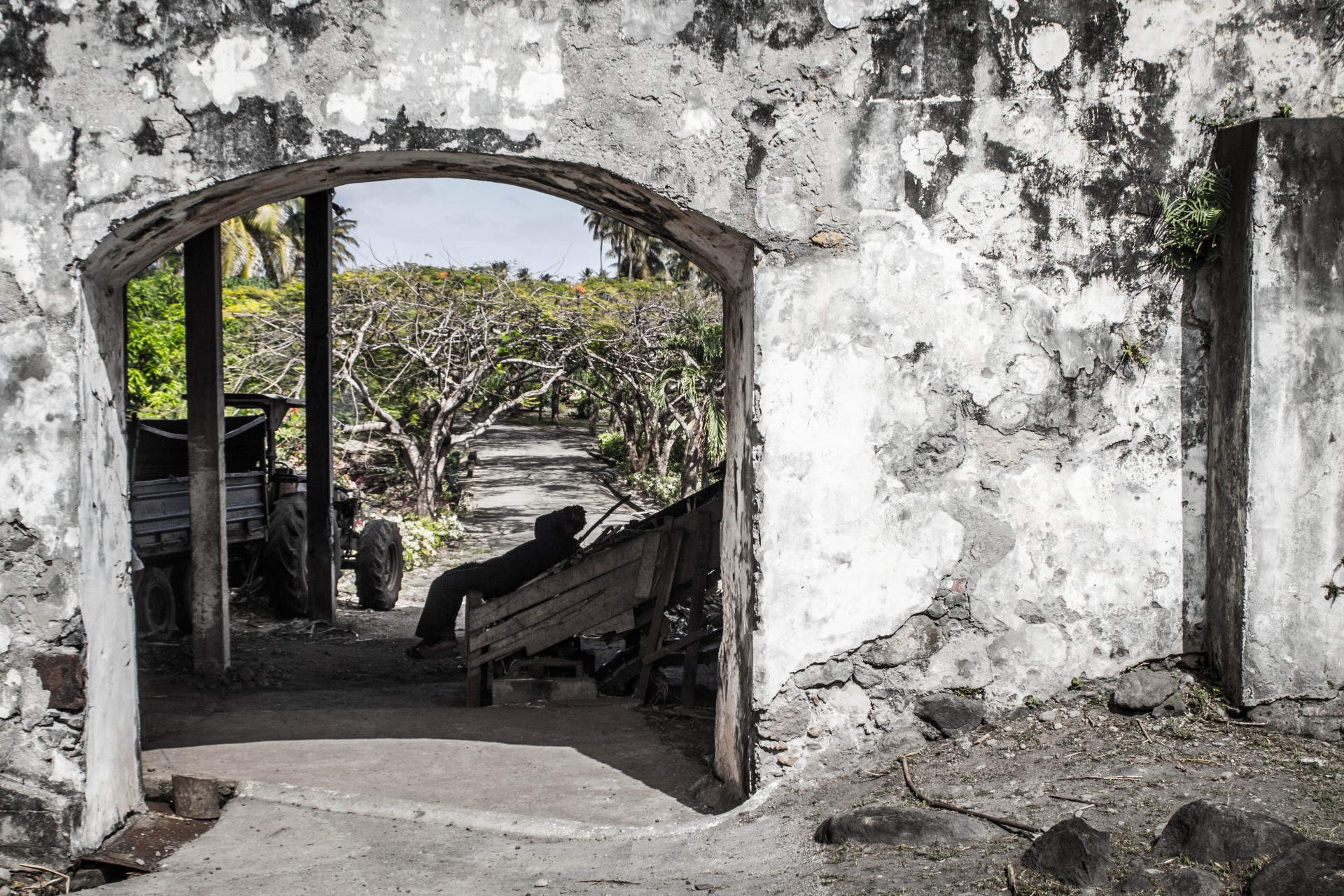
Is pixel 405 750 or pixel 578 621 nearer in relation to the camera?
pixel 405 750

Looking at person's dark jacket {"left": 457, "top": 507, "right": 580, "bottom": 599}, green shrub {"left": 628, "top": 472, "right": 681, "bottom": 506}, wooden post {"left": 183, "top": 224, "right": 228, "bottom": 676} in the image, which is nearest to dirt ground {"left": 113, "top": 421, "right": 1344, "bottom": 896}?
person's dark jacket {"left": 457, "top": 507, "right": 580, "bottom": 599}

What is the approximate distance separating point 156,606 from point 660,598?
15.8 ft

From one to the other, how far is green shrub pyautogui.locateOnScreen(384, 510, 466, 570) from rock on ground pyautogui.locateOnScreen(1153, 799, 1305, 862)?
9717 millimetres

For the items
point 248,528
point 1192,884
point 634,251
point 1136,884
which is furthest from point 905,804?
point 634,251

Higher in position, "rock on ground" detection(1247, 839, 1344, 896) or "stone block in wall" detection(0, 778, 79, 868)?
"rock on ground" detection(1247, 839, 1344, 896)

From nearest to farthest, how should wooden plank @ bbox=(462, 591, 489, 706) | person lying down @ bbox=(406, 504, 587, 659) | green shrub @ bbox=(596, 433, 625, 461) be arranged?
1. wooden plank @ bbox=(462, 591, 489, 706)
2. person lying down @ bbox=(406, 504, 587, 659)
3. green shrub @ bbox=(596, 433, 625, 461)

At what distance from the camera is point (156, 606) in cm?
794

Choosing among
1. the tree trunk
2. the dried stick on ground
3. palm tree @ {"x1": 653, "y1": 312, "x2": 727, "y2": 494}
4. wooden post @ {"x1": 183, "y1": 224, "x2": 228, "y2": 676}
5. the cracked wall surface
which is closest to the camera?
the dried stick on ground

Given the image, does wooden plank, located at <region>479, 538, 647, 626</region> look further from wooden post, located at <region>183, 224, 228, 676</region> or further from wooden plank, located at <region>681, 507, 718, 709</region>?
wooden post, located at <region>183, 224, 228, 676</region>

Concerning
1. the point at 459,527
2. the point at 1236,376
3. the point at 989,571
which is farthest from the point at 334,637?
the point at 1236,376

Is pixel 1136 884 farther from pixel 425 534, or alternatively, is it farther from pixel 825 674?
pixel 425 534

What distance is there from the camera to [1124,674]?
11.6 feet

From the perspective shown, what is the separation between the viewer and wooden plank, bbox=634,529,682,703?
17.9ft

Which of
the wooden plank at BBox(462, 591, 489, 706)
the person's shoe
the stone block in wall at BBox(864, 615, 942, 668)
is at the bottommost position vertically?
the person's shoe
